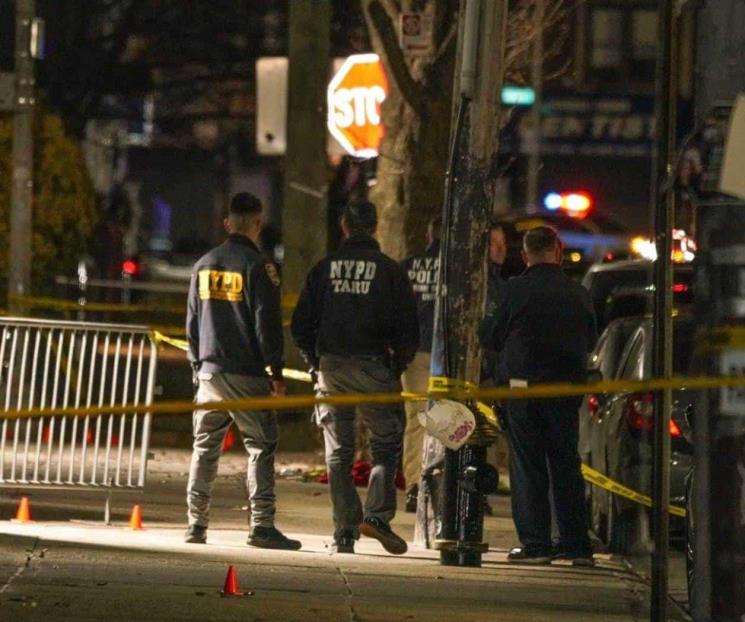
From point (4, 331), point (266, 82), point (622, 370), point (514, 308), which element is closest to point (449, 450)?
point (514, 308)

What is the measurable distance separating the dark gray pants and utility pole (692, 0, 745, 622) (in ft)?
9.70

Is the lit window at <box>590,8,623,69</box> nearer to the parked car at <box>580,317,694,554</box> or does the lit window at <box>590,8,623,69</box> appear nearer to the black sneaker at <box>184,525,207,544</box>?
the parked car at <box>580,317,694,554</box>

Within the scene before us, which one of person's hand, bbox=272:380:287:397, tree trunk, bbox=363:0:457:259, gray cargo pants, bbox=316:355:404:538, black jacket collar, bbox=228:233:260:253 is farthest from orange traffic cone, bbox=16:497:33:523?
tree trunk, bbox=363:0:457:259

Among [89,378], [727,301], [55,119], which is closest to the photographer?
[727,301]

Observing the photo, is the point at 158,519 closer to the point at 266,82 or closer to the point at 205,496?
the point at 205,496

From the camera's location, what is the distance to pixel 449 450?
10750 mm

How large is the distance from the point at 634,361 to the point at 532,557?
175 cm

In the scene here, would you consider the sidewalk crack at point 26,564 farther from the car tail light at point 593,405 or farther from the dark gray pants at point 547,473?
the car tail light at point 593,405

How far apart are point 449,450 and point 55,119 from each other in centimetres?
921

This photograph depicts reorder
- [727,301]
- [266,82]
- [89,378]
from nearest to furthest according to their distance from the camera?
[727,301], [89,378], [266,82]

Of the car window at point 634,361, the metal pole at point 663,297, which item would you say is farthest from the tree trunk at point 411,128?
the metal pole at point 663,297

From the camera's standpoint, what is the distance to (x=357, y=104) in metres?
16.7

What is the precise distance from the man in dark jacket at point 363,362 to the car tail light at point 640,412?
145 cm

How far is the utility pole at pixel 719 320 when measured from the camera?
780 centimetres
